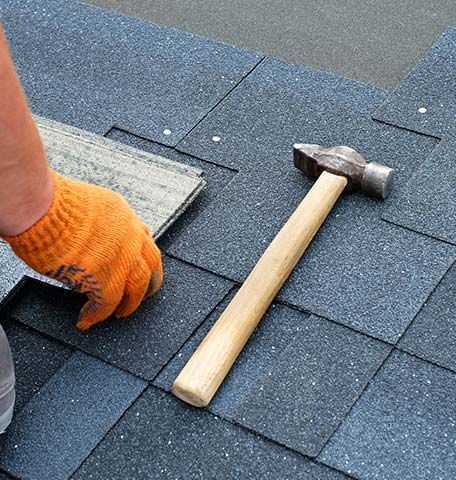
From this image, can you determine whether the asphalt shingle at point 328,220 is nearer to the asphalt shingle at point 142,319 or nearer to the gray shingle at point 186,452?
the asphalt shingle at point 142,319

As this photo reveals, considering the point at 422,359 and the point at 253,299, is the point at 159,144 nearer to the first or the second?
the point at 253,299

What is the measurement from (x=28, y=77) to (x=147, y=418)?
1416 millimetres

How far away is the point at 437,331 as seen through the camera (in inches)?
78.2

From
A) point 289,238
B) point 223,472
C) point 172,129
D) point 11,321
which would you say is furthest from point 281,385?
point 172,129

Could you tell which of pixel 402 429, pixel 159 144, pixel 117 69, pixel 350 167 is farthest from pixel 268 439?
pixel 117 69

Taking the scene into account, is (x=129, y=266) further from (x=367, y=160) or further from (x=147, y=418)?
(x=367, y=160)

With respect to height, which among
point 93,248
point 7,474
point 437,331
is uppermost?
point 93,248

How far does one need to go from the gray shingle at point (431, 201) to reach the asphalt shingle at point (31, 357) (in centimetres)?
94

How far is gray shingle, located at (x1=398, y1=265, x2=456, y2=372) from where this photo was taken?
194cm

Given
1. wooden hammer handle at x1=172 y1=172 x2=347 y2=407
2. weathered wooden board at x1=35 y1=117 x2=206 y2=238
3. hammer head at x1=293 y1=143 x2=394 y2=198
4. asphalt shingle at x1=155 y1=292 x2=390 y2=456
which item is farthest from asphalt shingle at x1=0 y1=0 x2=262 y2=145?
asphalt shingle at x1=155 y1=292 x2=390 y2=456

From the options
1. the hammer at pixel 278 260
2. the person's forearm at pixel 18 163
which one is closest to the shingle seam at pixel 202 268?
the hammer at pixel 278 260

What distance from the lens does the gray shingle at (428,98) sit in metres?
2.52

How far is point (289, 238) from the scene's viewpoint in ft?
6.82

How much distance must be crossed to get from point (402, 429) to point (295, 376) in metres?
0.27
